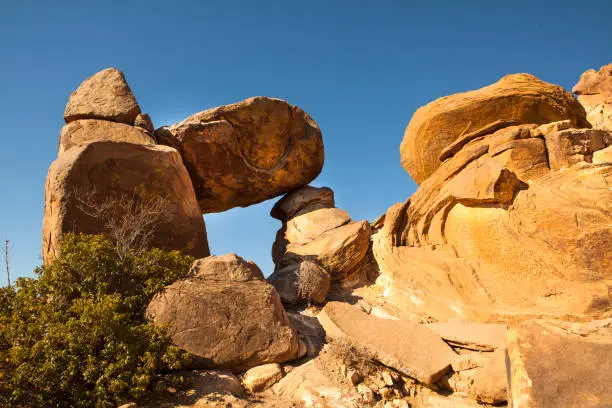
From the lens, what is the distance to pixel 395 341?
18.4ft

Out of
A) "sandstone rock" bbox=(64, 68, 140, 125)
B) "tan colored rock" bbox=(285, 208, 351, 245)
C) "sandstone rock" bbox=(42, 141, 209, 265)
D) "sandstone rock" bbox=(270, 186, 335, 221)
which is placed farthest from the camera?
"sandstone rock" bbox=(270, 186, 335, 221)

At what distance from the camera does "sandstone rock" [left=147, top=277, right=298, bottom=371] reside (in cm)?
493

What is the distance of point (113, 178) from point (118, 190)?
209mm

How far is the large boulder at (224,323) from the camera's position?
493 cm

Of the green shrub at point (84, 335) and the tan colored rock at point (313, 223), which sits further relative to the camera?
the tan colored rock at point (313, 223)

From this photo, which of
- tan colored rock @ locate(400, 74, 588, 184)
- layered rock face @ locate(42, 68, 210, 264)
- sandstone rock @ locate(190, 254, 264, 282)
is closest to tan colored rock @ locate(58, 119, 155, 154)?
layered rock face @ locate(42, 68, 210, 264)

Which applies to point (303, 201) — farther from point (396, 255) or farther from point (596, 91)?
point (596, 91)

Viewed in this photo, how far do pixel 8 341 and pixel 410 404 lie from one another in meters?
4.43

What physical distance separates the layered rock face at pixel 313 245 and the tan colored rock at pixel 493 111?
2.41 metres

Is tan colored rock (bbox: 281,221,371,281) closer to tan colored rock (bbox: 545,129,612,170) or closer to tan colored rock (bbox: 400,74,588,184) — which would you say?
tan colored rock (bbox: 400,74,588,184)

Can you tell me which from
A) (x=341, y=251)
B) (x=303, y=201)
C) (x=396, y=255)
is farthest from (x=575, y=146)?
(x=303, y=201)

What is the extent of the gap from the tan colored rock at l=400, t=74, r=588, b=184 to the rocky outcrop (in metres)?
5.13

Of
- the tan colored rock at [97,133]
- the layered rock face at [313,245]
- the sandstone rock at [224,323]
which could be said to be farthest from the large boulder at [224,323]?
the tan colored rock at [97,133]

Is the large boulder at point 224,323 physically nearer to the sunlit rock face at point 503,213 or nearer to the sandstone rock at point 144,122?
the sunlit rock face at point 503,213
